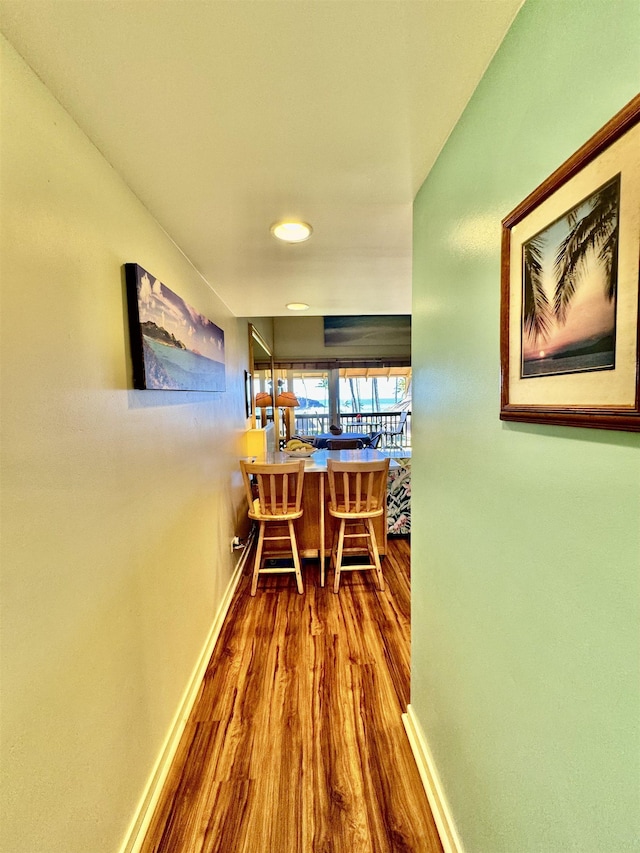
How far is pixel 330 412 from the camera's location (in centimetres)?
786

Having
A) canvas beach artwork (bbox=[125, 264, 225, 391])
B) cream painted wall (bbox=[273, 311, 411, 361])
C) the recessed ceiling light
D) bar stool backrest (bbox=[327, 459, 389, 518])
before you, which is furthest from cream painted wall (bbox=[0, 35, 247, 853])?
cream painted wall (bbox=[273, 311, 411, 361])

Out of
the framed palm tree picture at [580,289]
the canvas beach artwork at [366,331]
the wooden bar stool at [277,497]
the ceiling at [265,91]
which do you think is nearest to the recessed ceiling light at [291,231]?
the ceiling at [265,91]

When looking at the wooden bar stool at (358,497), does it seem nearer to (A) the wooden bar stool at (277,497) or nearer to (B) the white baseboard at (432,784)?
(A) the wooden bar stool at (277,497)

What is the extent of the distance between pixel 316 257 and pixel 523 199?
4.41ft

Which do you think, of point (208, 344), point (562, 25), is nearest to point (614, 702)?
point (562, 25)

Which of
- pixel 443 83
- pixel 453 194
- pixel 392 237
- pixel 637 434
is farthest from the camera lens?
pixel 392 237

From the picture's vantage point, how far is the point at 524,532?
2.24 ft

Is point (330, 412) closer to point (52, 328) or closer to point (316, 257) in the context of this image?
point (316, 257)

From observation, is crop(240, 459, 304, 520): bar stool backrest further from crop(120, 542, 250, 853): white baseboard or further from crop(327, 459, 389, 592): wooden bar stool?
crop(120, 542, 250, 853): white baseboard

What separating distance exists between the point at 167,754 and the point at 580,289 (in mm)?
2007

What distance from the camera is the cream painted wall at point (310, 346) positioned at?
7.39 m

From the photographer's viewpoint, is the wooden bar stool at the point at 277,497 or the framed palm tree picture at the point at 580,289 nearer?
the framed palm tree picture at the point at 580,289

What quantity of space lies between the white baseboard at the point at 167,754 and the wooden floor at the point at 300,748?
0.11 ft

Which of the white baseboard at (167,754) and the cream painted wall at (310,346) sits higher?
the cream painted wall at (310,346)
